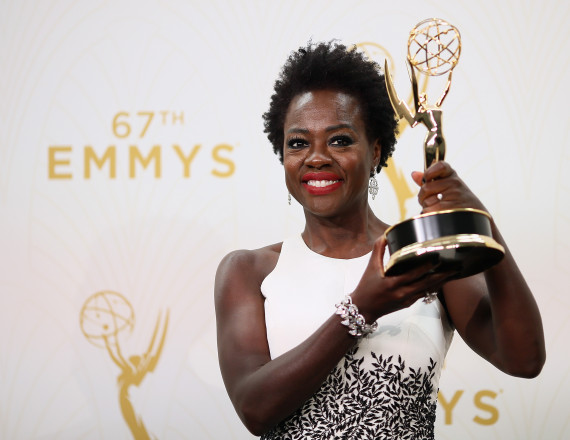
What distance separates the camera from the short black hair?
1392 millimetres

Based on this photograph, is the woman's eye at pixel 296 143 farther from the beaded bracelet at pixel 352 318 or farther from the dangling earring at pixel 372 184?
the beaded bracelet at pixel 352 318

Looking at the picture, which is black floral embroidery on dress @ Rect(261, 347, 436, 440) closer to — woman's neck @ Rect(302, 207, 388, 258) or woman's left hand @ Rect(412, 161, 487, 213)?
woman's neck @ Rect(302, 207, 388, 258)

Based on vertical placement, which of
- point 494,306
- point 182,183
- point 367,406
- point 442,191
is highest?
point 182,183

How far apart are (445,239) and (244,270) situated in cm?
56

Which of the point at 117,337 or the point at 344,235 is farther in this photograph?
the point at 117,337

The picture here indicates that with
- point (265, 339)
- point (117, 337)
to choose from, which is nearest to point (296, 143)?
point (265, 339)

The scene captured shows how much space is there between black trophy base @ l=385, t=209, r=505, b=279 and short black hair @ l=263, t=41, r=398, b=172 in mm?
485

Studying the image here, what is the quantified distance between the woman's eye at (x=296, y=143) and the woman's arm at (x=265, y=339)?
22 cm

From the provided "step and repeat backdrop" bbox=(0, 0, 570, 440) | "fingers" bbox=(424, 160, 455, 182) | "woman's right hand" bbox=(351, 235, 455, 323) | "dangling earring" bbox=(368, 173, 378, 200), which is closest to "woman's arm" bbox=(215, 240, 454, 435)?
"woman's right hand" bbox=(351, 235, 455, 323)

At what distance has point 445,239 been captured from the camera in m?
0.90

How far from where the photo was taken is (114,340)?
199 cm

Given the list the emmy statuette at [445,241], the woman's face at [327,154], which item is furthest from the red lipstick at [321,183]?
the emmy statuette at [445,241]

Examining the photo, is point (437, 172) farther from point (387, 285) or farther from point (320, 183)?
point (320, 183)

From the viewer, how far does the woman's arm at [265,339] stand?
39.6 inches
